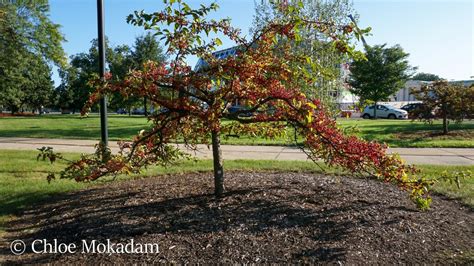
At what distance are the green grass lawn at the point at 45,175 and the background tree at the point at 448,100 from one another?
291 inches

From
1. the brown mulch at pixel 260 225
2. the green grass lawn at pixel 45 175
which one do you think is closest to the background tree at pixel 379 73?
the green grass lawn at pixel 45 175

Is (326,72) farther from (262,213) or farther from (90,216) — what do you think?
(90,216)

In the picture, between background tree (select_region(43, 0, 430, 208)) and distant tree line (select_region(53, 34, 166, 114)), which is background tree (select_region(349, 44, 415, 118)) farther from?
background tree (select_region(43, 0, 430, 208))

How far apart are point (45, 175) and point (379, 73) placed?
33.9m

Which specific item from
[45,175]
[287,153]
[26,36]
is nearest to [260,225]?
[45,175]

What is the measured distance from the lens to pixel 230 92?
3957 mm

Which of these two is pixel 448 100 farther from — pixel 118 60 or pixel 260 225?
pixel 118 60

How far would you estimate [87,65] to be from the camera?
148 ft

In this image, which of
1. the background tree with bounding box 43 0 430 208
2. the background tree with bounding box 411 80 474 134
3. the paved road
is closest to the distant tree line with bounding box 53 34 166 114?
the paved road

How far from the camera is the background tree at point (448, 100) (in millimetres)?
13758

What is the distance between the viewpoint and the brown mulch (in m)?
3.29

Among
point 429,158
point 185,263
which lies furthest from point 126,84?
point 429,158

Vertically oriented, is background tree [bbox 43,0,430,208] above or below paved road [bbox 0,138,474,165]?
above

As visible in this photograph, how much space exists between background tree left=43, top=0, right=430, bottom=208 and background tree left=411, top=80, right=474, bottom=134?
38.1ft
